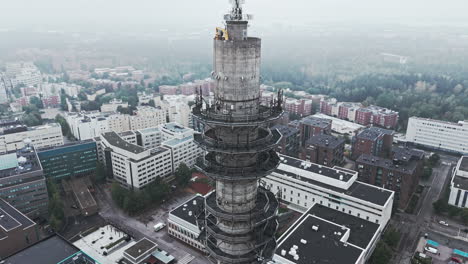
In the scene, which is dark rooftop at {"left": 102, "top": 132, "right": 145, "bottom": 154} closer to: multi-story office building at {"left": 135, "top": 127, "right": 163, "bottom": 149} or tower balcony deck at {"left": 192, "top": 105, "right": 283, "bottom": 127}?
multi-story office building at {"left": 135, "top": 127, "right": 163, "bottom": 149}

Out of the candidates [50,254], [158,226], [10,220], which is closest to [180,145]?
[158,226]

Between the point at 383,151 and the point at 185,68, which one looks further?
the point at 185,68

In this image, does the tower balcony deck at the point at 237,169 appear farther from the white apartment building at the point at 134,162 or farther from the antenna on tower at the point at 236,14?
the white apartment building at the point at 134,162

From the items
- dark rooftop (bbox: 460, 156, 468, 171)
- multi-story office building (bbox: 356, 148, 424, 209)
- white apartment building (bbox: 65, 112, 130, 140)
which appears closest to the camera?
multi-story office building (bbox: 356, 148, 424, 209)

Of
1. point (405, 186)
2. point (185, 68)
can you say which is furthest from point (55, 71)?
point (405, 186)

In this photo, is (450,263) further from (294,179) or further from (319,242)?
(294,179)

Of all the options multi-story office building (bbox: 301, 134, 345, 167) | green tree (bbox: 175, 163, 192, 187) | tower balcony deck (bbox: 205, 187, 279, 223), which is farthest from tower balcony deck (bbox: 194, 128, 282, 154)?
multi-story office building (bbox: 301, 134, 345, 167)
